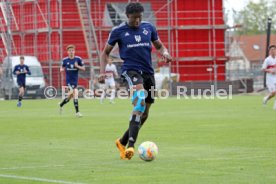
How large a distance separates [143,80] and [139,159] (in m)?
1.38

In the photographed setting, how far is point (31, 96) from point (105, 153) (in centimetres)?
3861

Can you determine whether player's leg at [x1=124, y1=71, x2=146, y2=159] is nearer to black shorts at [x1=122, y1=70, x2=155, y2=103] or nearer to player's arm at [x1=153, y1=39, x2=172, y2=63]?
black shorts at [x1=122, y1=70, x2=155, y2=103]

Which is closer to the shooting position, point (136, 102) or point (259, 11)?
point (136, 102)

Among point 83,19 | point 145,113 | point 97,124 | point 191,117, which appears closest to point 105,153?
point 145,113

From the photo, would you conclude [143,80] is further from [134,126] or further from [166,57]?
[134,126]

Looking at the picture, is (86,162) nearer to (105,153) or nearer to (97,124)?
(105,153)

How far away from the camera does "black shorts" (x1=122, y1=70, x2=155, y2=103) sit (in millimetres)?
13500

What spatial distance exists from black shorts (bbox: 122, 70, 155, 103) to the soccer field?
3.13ft

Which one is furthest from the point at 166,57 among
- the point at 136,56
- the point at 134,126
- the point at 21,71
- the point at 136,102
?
the point at 21,71

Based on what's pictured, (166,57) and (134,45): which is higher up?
(134,45)

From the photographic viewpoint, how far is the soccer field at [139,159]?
10.6 m

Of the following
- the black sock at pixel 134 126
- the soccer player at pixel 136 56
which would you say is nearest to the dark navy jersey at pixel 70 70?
the soccer player at pixel 136 56

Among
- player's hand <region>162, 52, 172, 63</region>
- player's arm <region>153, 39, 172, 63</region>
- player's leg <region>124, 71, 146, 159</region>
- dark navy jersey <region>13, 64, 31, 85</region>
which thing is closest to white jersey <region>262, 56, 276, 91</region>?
dark navy jersey <region>13, 64, 31, 85</region>

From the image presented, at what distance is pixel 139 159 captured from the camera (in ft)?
42.5
